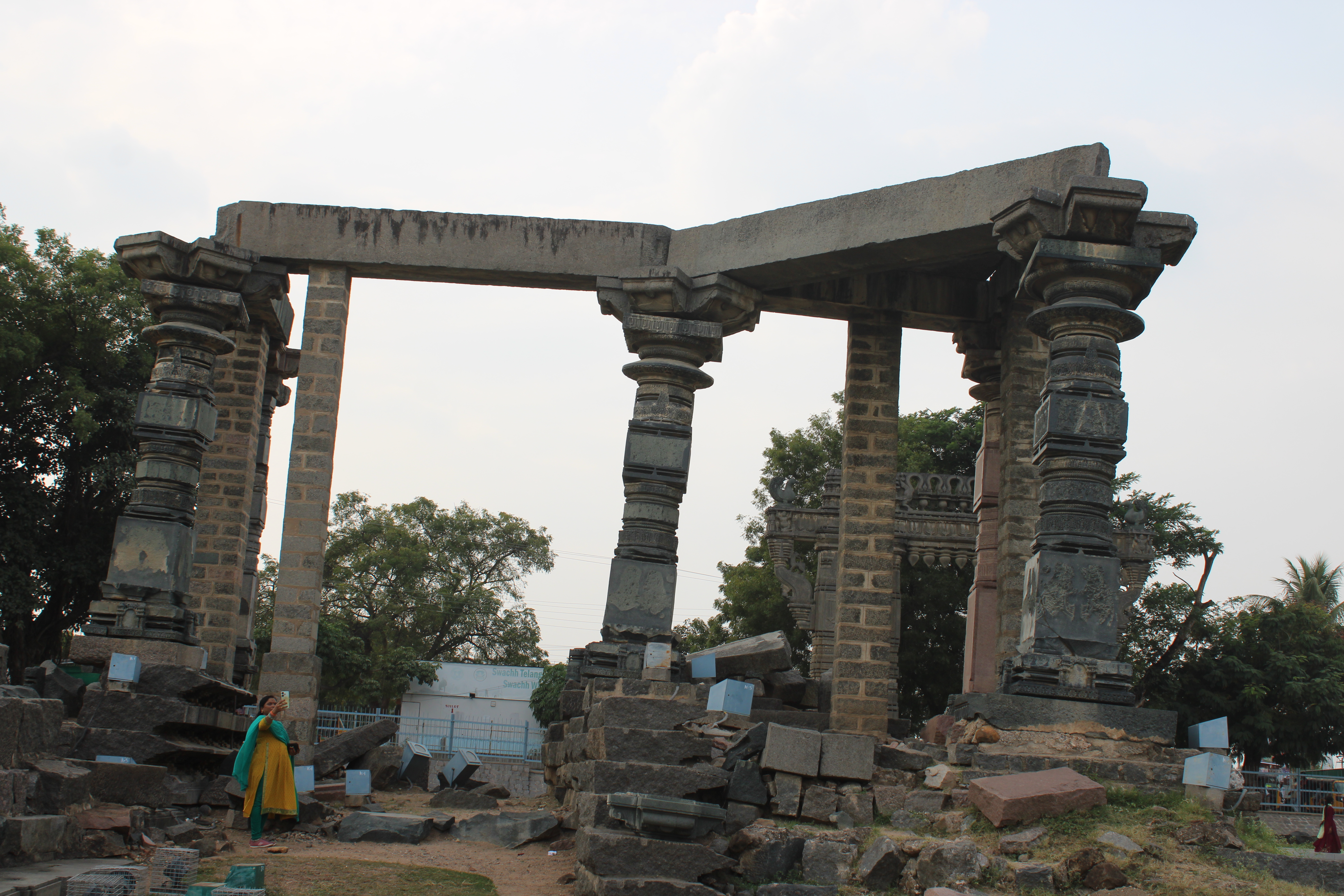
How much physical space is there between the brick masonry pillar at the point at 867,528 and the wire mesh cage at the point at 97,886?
6745 mm

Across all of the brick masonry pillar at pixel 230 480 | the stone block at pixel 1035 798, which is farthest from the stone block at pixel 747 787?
the brick masonry pillar at pixel 230 480

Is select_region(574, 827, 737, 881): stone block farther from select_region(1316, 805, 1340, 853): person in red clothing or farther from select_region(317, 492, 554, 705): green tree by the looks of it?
select_region(317, 492, 554, 705): green tree

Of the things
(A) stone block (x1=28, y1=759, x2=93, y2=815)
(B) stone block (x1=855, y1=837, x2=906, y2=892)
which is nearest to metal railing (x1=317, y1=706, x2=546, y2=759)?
(A) stone block (x1=28, y1=759, x2=93, y2=815)

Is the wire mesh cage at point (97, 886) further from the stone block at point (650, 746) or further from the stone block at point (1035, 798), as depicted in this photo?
the stone block at point (1035, 798)

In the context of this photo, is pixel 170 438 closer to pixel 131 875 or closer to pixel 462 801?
pixel 462 801

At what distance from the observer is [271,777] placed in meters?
8.60

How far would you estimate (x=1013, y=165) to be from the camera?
29.4ft

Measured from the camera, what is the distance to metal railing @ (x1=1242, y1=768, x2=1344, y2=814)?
708 inches

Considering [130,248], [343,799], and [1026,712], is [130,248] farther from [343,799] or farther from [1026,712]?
[1026,712]

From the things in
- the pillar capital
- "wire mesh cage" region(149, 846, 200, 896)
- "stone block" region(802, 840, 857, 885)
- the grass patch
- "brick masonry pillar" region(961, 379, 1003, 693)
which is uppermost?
the pillar capital

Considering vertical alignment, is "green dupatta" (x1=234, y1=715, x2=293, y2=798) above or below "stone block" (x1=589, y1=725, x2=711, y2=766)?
below

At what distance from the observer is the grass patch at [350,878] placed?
689 centimetres

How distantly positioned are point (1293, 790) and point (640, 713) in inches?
A: 571

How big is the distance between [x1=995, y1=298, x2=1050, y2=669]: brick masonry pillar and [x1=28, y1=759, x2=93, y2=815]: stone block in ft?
24.2
